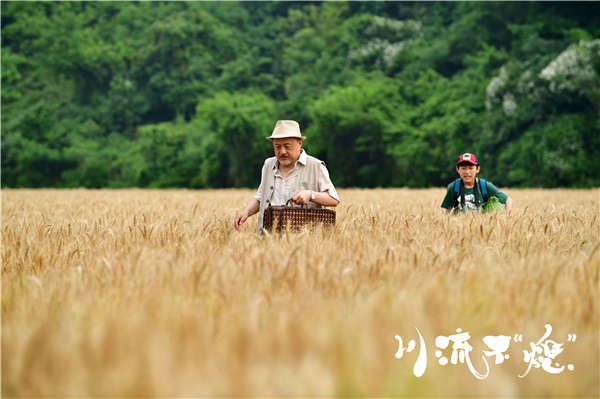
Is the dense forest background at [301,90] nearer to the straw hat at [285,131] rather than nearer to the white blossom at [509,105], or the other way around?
the white blossom at [509,105]

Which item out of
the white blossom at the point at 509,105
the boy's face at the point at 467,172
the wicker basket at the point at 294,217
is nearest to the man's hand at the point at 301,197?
the wicker basket at the point at 294,217

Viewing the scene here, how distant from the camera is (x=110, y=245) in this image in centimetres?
407

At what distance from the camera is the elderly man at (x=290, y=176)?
15.9 ft

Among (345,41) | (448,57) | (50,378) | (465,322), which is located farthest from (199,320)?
(345,41)

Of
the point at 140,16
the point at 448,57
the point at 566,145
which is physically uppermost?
the point at 140,16

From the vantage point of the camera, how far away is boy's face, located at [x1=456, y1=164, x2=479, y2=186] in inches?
236

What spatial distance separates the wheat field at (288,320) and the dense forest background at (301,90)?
2484cm

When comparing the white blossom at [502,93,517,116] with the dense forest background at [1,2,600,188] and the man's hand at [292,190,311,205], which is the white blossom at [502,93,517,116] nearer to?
the dense forest background at [1,2,600,188]

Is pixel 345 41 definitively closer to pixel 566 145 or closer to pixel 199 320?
pixel 566 145

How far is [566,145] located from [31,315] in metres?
26.4

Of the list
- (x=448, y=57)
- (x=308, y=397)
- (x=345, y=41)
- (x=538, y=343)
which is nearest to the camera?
(x=308, y=397)

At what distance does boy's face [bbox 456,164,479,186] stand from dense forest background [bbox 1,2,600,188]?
21.2m

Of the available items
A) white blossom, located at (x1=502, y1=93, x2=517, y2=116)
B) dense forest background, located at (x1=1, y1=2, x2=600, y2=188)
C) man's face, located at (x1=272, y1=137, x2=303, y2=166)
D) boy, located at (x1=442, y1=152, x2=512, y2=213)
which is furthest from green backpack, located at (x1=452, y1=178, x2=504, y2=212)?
white blossom, located at (x1=502, y1=93, x2=517, y2=116)

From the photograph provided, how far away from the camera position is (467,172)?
6.03 meters
